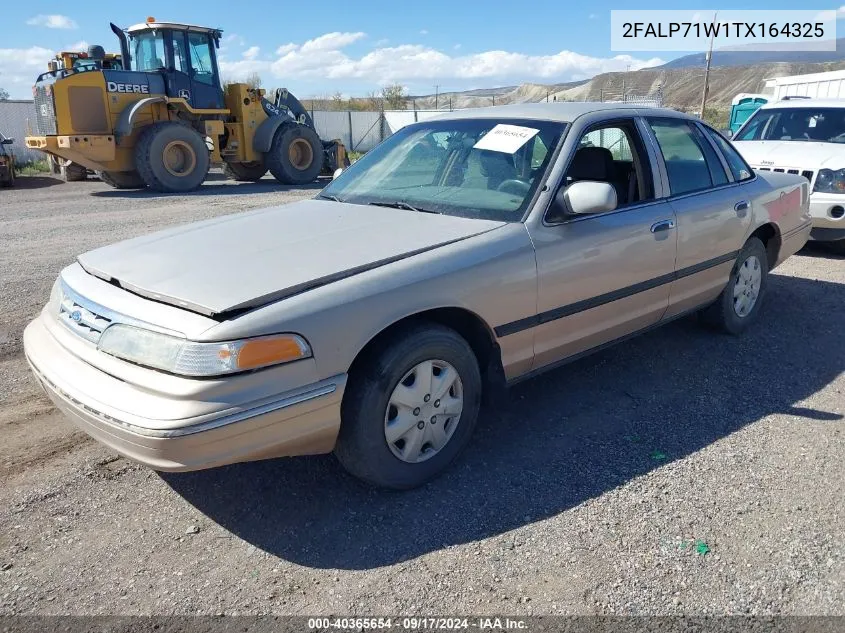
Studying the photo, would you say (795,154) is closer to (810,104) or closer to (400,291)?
(810,104)

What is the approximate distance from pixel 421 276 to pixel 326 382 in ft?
2.07

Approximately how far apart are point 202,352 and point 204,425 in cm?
25

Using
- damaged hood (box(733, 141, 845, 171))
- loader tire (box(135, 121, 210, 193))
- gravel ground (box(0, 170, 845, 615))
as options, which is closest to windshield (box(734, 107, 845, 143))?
damaged hood (box(733, 141, 845, 171))

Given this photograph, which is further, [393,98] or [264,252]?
[393,98]

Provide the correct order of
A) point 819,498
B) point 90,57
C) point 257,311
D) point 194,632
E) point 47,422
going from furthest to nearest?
point 90,57, point 47,422, point 819,498, point 257,311, point 194,632

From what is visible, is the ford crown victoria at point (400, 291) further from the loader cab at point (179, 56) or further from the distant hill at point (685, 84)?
the distant hill at point (685, 84)

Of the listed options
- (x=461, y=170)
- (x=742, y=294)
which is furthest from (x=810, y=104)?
(x=461, y=170)

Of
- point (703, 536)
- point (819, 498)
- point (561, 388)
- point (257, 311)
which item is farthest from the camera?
point (561, 388)

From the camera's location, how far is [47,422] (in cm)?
363

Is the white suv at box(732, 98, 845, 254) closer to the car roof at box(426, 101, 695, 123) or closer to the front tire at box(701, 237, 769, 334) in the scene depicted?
the front tire at box(701, 237, 769, 334)

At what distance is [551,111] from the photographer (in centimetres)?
400

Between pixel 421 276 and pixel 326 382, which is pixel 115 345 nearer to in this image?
pixel 326 382

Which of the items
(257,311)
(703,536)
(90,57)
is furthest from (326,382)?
(90,57)

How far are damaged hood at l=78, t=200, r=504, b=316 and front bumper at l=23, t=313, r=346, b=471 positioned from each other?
38 centimetres
